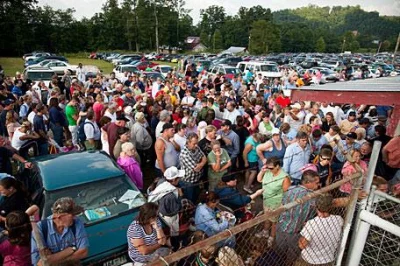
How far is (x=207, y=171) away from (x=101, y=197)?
210cm

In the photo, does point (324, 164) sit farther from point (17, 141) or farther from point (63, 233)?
point (17, 141)

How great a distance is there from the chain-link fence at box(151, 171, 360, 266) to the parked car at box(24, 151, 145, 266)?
0.99 meters

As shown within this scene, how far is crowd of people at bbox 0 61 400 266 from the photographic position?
3.36m

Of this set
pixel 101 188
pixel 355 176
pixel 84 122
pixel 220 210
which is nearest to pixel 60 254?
pixel 101 188

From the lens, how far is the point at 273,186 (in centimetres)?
477

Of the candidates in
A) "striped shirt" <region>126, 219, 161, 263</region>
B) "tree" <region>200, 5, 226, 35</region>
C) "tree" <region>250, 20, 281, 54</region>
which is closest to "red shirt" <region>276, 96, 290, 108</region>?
"striped shirt" <region>126, 219, 161, 263</region>

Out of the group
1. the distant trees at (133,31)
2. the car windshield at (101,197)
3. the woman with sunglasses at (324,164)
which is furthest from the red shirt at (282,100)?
the distant trees at (133,31)

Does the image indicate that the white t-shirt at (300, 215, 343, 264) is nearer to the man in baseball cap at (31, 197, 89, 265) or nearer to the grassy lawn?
the man in baseball cap at (31, 197, 89, 265)

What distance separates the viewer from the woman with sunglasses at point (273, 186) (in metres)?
4.66

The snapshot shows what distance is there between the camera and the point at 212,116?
7.40 metres

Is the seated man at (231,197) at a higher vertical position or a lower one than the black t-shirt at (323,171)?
lower

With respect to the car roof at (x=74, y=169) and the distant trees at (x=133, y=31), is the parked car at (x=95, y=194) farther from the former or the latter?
the distant trees at (x=133, y=31)

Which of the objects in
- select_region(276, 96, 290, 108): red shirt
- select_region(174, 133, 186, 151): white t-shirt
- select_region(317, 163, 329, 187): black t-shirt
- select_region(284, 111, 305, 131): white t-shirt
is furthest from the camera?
select_region(276, 96, 290, 108): red shirt

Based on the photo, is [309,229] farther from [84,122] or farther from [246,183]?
[84,122]
